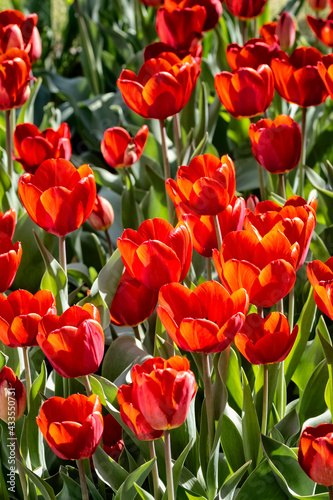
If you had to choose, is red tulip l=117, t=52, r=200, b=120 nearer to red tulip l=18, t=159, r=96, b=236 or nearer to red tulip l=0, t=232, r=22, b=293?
red tulip l=18, t=159, r=96, b=236

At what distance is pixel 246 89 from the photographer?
121 cm

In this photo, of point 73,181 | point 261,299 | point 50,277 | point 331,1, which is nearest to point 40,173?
point 73,181

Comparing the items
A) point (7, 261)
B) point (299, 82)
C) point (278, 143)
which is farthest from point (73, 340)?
point (299, 82)

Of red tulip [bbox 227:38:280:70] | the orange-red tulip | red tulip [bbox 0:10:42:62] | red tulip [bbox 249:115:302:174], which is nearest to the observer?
the orange-red tulip

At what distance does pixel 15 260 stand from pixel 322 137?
113cm

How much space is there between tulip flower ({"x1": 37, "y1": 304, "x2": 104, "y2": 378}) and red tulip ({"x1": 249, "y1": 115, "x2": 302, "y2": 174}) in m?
0.51

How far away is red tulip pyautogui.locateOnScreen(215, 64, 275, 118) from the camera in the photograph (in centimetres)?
120

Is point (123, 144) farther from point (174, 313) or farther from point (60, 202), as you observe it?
point (174, 313)

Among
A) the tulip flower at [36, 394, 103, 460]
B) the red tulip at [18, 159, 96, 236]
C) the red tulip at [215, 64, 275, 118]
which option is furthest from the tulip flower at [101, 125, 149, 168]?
the tulip flower at [36, 394, 103, 460]

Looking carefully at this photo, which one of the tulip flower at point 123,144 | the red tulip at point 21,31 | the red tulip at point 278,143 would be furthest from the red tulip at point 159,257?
the red tulip at point 21,31

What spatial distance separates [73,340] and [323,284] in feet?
0.93

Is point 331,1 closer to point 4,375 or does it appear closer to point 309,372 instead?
point 309,372

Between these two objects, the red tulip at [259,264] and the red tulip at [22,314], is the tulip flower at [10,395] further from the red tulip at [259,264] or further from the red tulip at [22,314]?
the red tulip at [259,264]

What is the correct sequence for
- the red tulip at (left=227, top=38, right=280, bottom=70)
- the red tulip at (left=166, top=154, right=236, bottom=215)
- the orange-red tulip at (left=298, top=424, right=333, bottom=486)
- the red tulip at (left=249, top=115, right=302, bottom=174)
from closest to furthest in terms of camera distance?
the orange-red tulip at (left=298, top=424, right=333, bottom=486), the red tulip at (left=166, top=154, right=236, bottom=215), the red tulip at (left=249, top=115, right=302, bottom=174), the red tulip at (left=227, top=38, right=280, bottom=70)
